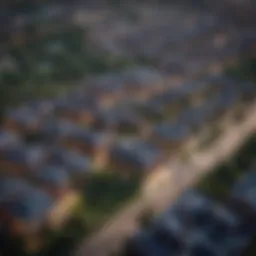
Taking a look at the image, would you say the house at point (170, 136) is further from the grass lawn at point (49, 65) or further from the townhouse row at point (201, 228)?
the grass lawn at point (49, 65)

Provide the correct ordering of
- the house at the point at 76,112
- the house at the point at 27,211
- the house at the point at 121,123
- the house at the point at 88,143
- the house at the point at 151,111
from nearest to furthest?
the house at the point at 27,211
the house at the point at 88,143
the house at the point at 121,123
the house at the point at 76,112
the house at the point at 151,111

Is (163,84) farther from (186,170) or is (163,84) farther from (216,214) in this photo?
(216,214)

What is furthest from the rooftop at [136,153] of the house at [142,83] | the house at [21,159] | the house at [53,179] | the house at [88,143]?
the house at [142,83]

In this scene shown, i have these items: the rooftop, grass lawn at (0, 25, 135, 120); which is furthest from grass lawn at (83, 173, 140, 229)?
grass lawn at (0, 25, 135, 120)

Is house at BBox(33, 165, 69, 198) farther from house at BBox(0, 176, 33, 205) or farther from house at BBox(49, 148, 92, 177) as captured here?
house at BBox(0, 176, 33, 205)

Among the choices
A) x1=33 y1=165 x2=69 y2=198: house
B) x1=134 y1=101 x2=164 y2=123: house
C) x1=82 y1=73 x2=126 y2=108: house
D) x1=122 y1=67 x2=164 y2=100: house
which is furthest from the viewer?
x1=122 y1=67 x2=164 y2=100: house

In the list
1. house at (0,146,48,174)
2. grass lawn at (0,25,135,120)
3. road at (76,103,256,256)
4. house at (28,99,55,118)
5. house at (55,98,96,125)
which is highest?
grass lawn at (0,25,135,120)

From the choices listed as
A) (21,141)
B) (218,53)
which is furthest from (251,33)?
(21,141)
